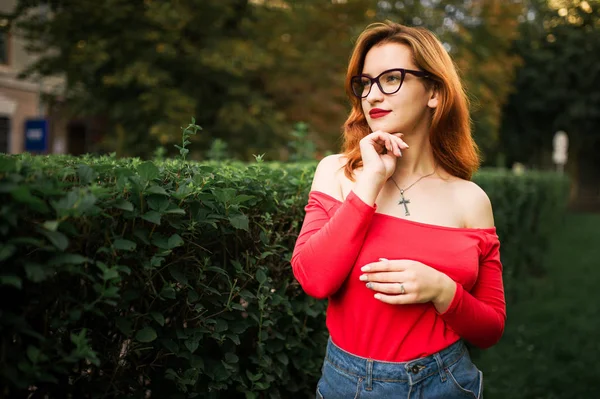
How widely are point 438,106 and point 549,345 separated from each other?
229 inches

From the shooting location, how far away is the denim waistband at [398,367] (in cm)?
214

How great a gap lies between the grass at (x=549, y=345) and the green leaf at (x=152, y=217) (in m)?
4.46

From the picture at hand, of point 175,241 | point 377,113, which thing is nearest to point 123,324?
point 175,241

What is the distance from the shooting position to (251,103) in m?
13.7

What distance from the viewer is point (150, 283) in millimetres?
2174

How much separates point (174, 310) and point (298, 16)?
11879mm

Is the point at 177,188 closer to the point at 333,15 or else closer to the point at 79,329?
the point at 79,329

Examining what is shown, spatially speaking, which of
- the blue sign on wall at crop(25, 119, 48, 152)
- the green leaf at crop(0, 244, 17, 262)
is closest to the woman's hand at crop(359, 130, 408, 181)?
the green leaf at crop(0, 244, 17, 262)

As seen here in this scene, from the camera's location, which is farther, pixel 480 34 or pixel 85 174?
pixel 480 34

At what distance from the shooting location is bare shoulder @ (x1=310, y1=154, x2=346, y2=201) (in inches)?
91.7

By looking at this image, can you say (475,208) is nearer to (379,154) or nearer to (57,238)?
(379,154)

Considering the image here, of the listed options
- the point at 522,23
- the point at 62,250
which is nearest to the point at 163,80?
the point at 62,250

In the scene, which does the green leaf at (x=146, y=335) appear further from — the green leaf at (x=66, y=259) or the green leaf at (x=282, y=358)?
the green leaf at (x=282, y=358)

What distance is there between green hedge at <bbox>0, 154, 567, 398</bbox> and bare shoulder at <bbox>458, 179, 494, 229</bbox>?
2.81 feet
